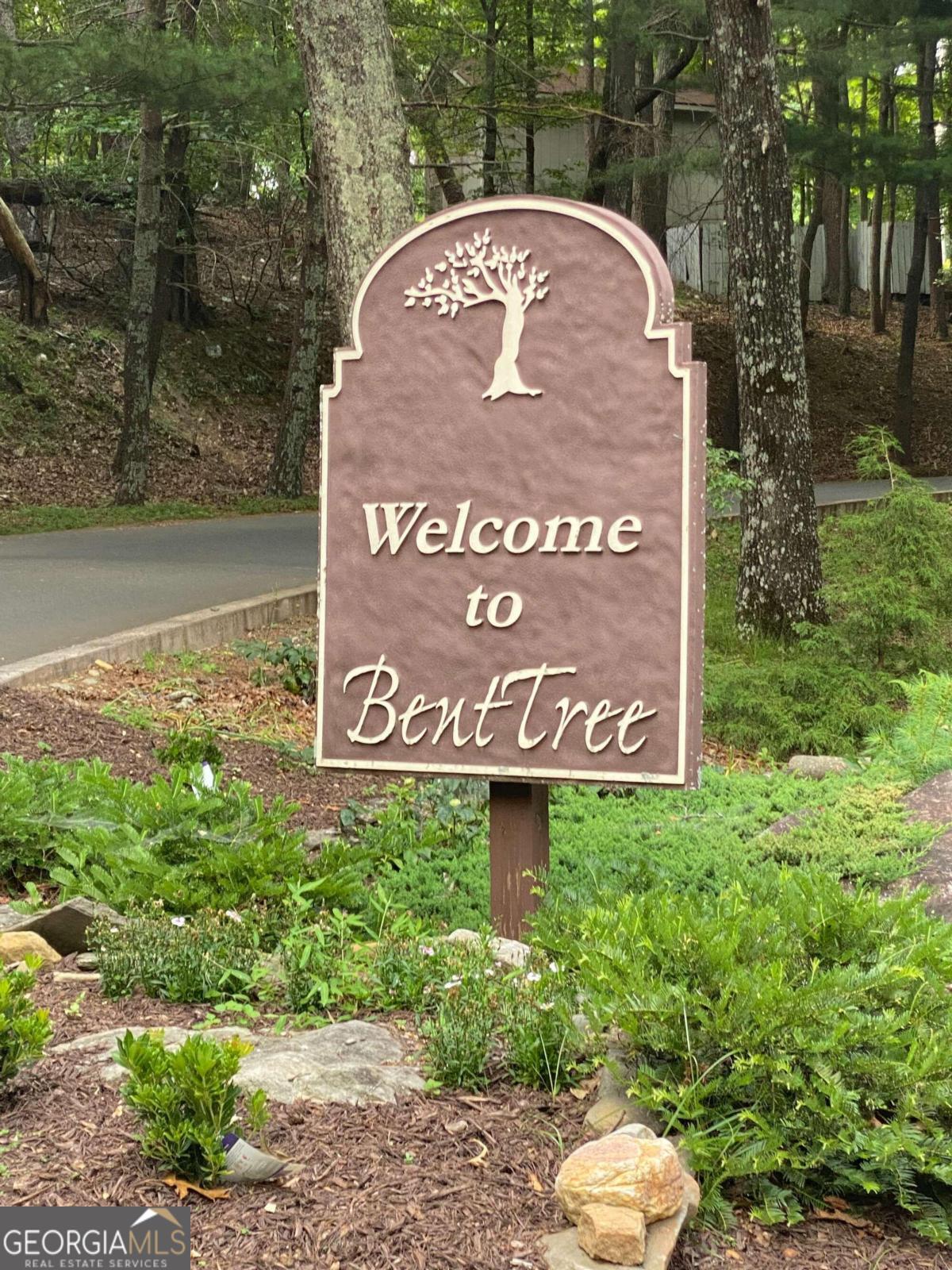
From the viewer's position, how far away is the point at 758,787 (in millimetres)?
7023

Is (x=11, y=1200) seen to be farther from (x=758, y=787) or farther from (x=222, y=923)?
(x=758, y=787)

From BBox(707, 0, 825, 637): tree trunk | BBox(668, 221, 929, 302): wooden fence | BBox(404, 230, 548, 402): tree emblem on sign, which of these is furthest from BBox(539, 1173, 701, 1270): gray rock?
BBox(668, 221, 929, 302): wooden fence

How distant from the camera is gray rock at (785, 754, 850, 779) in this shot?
7488 millimetres

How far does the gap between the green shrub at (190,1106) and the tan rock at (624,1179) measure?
621 millimetres

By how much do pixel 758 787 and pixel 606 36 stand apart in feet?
53.1

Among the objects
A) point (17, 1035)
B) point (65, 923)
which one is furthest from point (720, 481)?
point (17, 1035)

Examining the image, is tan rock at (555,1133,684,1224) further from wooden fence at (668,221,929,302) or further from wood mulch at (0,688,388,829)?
wooden fence at (668,221,929,302)

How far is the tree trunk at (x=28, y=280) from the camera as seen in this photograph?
21.0m

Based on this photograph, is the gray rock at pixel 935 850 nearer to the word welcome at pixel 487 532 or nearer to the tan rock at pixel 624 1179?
the word welcome at pixel 487 532

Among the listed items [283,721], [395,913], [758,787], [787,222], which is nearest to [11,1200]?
[395,913]

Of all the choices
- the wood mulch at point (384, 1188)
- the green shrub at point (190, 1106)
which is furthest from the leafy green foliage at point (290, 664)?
the green shrub at point (190, 1106)

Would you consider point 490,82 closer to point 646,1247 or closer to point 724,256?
point 724,256

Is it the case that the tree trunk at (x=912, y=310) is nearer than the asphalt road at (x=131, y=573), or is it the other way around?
the asphalt road at (x=131, y=573)

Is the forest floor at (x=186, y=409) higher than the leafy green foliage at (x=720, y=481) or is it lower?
lower
